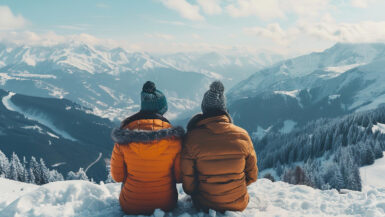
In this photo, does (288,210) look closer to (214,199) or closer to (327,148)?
(214,199)

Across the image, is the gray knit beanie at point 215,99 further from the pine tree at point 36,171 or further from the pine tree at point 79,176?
the pine tree at point 79,176

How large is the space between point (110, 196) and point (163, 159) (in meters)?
3.91

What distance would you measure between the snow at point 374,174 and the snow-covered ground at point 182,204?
118 ft

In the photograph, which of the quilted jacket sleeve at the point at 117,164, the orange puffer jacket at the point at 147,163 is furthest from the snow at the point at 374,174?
the quilted jacket sleeve at the point at 117,164

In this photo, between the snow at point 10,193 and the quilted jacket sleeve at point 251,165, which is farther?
the snow at point 10,193

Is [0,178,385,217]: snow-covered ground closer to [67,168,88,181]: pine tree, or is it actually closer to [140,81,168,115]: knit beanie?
[140,81,168,115]: knit beanie

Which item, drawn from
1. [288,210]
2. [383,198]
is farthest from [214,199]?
[383,198]

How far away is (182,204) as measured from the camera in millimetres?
9578

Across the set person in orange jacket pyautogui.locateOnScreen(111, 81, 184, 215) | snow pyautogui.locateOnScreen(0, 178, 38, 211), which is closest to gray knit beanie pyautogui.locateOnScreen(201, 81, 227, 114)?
person in orange jacket pyautogui.locateOnScreen(111, 81, 184, 215)

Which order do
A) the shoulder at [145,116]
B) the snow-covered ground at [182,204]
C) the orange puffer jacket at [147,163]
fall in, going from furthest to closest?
the snow-covered ground at [182,204], the shoulder at [145,116], the orange puffer jacket at [147,163]

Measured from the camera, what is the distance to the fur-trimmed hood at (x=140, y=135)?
7.59 m

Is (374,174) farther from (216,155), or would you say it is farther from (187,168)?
(187,168)

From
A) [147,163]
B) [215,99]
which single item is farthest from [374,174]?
[147,163]

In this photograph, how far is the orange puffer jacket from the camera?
7711 millimetres
